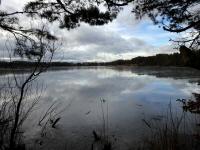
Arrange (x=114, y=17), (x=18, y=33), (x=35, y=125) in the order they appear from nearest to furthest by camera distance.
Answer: (x=18, y=33), (x=114, y=17), (x=35, y=125)

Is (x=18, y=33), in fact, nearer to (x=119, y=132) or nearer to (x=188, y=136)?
(x=119, y=132)

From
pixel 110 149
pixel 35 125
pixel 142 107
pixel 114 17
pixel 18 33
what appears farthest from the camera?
pixel 142 107

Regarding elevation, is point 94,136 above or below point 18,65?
below

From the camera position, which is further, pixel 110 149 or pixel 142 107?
pixel 142 107

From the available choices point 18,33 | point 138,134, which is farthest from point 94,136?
point 18,33

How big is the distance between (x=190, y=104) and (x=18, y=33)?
3956 mm

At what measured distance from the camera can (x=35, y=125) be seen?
833cm

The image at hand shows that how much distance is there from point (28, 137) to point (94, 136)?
180cm

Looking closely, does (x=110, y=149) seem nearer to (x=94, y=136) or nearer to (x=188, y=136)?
(x=94, y=136)

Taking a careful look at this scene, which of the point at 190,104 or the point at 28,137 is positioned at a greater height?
the point at 190,104

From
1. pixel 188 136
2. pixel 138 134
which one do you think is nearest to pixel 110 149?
pixel 138 134

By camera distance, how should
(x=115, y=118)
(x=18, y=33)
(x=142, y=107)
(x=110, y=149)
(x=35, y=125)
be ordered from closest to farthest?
1. (x=18, y=33)
2. (x=110, y=149)
3. (x=35, y=125)
4. (x=115, y=118)
5. (x=142, y=107)

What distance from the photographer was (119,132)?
24.8ft

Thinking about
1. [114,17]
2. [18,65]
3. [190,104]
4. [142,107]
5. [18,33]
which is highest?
[114,17]
